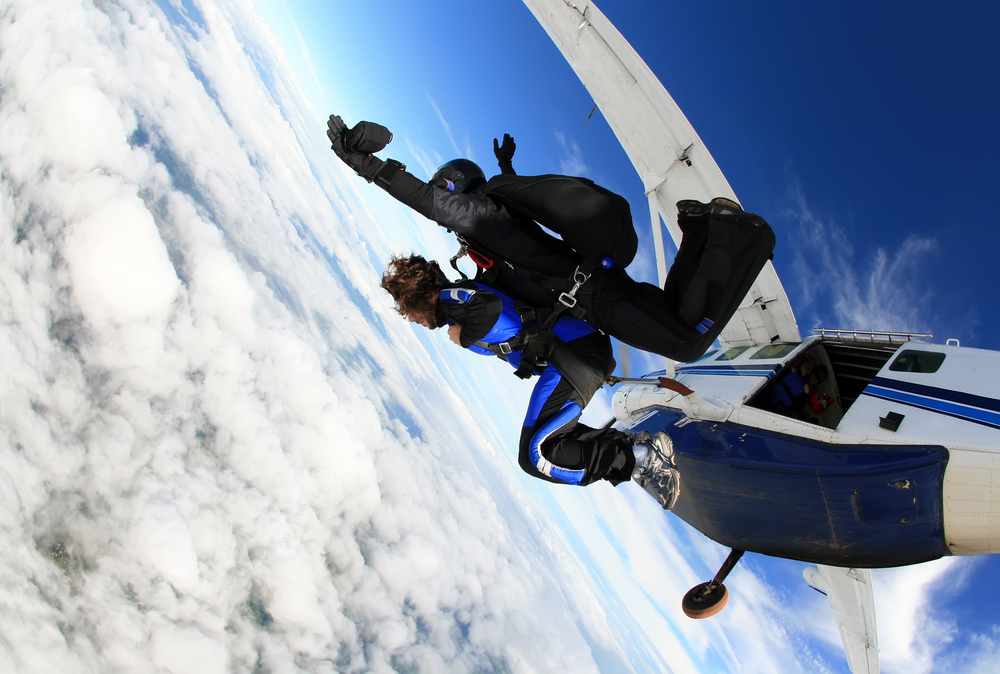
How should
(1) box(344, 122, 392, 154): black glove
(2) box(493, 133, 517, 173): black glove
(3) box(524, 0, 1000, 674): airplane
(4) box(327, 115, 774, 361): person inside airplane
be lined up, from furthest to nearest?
1. (2) box(493, 133, 517, 173): black glove
2. (3) box(524, 0, 1000, 674): airplane
3. (4) box(327, 115, 774, 361): person inside airplane
4. (1) box(344, 122, 392, 154): black glove

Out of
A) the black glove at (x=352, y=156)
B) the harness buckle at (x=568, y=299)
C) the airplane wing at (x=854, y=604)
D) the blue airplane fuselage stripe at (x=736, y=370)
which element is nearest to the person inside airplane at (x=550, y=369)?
the harness buckle at (x=568, y=299)

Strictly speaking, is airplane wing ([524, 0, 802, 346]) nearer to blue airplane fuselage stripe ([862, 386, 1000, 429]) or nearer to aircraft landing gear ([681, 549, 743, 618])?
blue airplane fuselage stripe ([862, 386, 1000, 429])

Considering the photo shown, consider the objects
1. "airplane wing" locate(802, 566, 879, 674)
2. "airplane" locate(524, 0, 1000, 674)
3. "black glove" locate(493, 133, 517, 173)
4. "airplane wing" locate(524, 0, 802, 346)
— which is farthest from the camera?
"airplane wing" locate(802, 566, 879, 674)

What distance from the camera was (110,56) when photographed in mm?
108625

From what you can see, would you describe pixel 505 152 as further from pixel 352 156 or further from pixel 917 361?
pixel 917 361

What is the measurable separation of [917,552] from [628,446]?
2306 mm

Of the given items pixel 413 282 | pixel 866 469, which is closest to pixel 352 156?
pixel 413 282

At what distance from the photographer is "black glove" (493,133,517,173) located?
3846 mm

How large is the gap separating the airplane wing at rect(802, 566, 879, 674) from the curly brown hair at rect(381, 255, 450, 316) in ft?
25.6

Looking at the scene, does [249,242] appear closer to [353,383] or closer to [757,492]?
[353,383]

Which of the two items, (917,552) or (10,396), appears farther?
(10,396)

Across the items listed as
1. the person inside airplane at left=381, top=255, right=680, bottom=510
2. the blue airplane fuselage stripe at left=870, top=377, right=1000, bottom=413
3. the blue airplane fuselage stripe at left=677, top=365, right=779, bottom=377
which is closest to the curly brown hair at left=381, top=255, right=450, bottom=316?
the person inside airplane at left=381, top=255, right=680, bottom=510

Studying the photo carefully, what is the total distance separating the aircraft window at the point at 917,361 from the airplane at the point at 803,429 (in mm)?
17

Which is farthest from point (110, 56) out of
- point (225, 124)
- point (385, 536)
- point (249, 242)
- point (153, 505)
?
point (385, 536)
